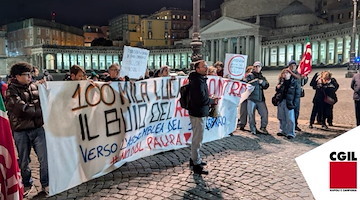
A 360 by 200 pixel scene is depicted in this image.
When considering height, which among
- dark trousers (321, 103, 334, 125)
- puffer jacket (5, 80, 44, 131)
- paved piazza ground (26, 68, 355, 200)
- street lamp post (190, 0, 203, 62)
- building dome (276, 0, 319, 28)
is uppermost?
building dome (276, 0, 319, 28)

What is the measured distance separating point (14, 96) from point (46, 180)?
136cm

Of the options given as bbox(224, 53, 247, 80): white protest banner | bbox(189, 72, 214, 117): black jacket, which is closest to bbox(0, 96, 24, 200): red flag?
bbox(189, 72, 214, 117): black jacket

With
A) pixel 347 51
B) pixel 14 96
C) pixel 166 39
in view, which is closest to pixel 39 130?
pixel 14 96

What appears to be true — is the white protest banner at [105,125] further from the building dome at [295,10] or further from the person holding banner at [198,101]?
the building dome at [295,10]

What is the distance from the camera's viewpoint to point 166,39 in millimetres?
97500

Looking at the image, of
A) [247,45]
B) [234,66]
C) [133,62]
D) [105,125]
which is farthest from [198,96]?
[247,45]

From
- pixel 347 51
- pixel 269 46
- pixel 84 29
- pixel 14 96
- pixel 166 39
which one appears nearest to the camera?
pixel 14 96

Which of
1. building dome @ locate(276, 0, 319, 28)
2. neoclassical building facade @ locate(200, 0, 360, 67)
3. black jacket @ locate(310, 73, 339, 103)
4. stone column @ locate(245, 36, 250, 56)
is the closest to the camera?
black jacket @ locate(310, 73, 339, 103)

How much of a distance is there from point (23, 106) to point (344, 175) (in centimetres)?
405

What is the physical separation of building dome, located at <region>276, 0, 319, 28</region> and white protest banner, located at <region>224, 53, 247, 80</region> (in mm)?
67506

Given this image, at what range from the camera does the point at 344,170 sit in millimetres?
2283

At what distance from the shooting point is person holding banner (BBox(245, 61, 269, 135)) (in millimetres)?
8805

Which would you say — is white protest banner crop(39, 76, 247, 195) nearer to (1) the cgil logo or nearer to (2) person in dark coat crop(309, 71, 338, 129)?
(1) the cgil logo

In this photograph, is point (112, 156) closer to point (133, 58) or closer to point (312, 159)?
point (133, 58)
